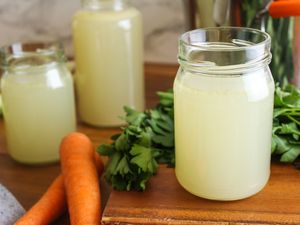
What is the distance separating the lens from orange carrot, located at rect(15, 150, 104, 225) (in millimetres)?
732

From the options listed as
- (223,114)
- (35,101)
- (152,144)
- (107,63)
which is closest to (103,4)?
(107,63)

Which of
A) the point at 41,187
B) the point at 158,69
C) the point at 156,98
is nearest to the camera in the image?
the point at 41,187

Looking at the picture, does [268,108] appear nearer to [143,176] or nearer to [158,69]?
[143,176]

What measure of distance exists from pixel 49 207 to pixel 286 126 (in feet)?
1.10

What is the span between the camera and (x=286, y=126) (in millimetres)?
747

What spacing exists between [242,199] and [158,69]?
67cm

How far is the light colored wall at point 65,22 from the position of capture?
4.25 ft

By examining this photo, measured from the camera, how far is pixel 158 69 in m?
1.32

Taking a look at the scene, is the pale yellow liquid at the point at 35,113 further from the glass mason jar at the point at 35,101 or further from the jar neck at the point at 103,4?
the jar neck at the point at 103,4

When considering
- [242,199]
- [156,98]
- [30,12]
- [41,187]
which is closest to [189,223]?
[242,199]

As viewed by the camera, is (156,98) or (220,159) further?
(156,98)

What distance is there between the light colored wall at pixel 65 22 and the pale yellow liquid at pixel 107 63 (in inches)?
9.9

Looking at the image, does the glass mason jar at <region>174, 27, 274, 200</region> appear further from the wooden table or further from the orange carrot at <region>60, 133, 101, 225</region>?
the orange carrot at <region>60, 133, 101, 225</region>

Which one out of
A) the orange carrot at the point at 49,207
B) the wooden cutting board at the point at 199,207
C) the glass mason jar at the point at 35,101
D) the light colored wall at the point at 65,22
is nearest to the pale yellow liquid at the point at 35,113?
the glass mason jar at the point at 35,101
